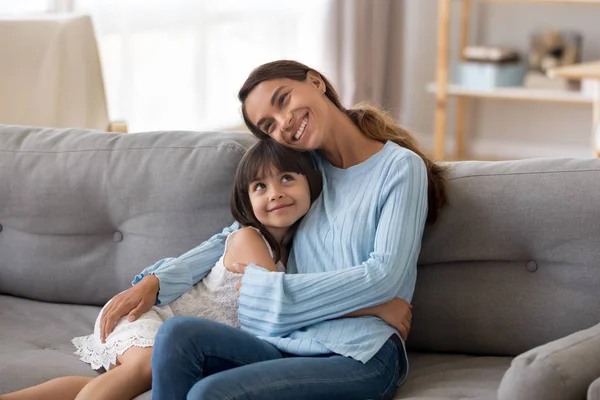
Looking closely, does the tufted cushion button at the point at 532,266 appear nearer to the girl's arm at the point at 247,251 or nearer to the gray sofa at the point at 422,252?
the gray sofa at the point at 422,252

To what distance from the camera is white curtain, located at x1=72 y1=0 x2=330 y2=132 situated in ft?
12.1

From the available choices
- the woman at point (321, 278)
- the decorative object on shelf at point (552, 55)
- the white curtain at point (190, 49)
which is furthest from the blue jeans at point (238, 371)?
the decorative object on shelf at point (552, 55)

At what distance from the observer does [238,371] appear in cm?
155

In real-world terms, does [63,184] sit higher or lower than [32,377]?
higher

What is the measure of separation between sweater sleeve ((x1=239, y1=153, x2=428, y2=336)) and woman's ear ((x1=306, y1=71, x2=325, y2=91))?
0.84 feet

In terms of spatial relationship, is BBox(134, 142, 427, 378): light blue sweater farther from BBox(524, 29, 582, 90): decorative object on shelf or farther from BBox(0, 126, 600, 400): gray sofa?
BBox(524, 29, 582, 90): decorative object on shelf

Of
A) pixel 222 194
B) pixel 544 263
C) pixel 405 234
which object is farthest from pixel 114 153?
pixel 544 263

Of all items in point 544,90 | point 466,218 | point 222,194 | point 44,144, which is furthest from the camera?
point 544,90

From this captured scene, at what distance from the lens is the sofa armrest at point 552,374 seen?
136 cm

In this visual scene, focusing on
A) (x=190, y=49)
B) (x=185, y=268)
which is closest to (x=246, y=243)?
(x=185, y=268)

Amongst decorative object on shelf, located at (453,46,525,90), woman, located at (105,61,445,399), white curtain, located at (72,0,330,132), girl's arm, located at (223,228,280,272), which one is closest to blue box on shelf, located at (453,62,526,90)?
decorative object on shelf, located at (453,46,525,90)

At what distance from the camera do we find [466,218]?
1835mm

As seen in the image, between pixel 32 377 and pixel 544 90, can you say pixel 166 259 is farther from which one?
pixel 544 90

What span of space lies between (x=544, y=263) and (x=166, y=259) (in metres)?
0.75
